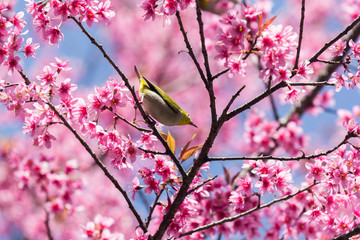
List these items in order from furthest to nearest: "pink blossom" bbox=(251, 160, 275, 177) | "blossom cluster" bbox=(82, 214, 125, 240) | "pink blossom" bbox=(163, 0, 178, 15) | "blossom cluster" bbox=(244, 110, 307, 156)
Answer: "blossom cluster" bbox=(244, 110, 307, 156) → "blossom cluster" bbox=(82, 214, 125, 240) → "pink blossom" bbox=(251, 160, 275, 177) → "pink blossom" bbox=(163, 0, 178, 15)

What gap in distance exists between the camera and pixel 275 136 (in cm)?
577

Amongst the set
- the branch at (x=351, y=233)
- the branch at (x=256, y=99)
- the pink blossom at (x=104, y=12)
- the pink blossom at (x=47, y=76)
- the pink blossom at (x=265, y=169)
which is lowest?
the branch at (x=351, y=233)

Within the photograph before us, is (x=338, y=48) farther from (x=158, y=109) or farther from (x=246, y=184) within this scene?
(x=158, y=109)

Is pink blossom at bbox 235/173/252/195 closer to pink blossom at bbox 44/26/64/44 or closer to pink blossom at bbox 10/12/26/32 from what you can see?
pink blossom at bbox 44/26/64/44

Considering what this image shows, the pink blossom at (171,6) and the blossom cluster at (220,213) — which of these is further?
the blossom cluster at (220,213)

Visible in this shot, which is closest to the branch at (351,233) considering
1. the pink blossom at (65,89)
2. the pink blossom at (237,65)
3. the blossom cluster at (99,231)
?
the pink blossom at (237,65)

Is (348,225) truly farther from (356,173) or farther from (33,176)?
(33,176)

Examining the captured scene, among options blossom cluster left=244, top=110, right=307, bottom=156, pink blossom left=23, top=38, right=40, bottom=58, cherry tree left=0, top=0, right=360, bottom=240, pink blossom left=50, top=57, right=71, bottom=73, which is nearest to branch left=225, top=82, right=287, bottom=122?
cherry tree left=0, top=0, right=360, bottom=240

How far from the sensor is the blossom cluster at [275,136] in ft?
18.9

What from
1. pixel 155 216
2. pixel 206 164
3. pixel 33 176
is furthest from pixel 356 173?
pixel 33 176

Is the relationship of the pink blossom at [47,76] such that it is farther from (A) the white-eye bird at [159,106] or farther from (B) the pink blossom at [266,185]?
(B) the pink blossom at [266,185]

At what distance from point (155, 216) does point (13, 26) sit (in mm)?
2120

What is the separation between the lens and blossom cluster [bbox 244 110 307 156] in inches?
227

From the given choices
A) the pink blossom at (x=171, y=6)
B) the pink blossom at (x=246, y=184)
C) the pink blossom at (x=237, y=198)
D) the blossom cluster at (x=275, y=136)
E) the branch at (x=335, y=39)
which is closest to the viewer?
the pink blossom at (x=171, y=6)
